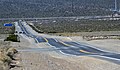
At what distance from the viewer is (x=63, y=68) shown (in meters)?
22.8

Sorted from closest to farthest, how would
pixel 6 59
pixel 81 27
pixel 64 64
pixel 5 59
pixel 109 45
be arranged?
pixel 5 59, pixel 6 59, pixel 64 64, pixel 109 45, pixel 81 27

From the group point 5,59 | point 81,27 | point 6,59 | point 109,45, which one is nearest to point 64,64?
point 6,59

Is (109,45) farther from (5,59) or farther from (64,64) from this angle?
(5,59)

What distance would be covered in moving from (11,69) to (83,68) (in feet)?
15.8

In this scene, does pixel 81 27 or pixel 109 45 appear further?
pixel 81 27

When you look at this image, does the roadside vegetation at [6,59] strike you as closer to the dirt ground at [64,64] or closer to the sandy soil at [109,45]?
the dirt ground at [64,64]

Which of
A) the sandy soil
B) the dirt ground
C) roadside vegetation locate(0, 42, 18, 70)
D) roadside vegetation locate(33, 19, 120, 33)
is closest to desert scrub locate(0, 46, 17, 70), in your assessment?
roadside vegetation locate(0, 42, 18, 70)

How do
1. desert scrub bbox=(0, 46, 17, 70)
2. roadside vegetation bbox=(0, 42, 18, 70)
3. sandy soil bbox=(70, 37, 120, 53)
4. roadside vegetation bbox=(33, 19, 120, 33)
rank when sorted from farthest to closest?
roadside vegetation bbox=(33, 19, 120, 33)
sandy soil bbox=(70, 37, 120, 53)
roadside vegetation bbox=(0, 42, 18, 70)
desert scrub bbox=(0, 46, 17, 70)

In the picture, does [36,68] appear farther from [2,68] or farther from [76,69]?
[2,68]

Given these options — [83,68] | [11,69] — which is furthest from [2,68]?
[83,68]

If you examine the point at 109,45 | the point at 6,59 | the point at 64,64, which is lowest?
the point at 109,45

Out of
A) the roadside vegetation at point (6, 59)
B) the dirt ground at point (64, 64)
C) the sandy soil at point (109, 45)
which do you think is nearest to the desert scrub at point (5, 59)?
the roadside vegetation at point (6, 59)

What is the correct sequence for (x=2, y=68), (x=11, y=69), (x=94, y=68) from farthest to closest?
(x=94, y=68), (x=11, y=69), (x=2, y=68)

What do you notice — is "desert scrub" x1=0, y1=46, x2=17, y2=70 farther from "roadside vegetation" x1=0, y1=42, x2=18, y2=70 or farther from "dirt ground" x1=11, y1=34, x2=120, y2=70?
"dirt ground" x1=11, y1=34, x2=120, y2=70
